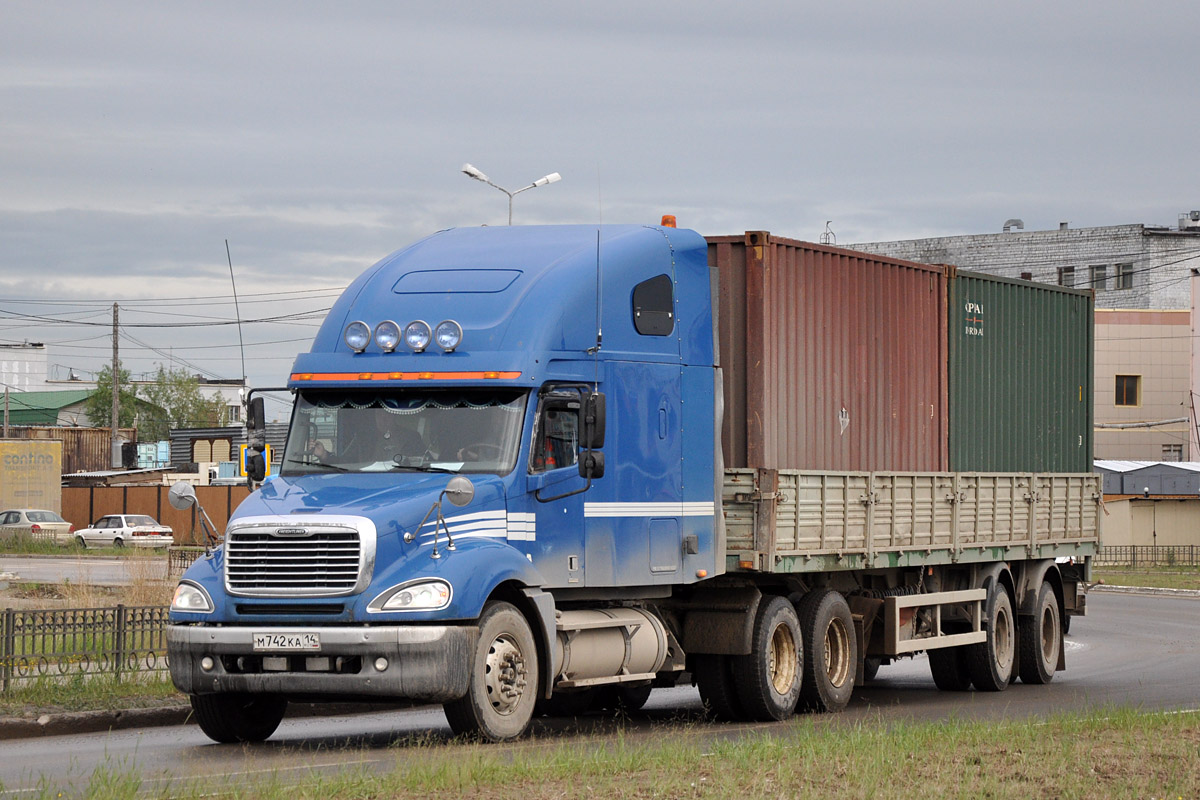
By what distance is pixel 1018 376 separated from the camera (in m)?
19.8

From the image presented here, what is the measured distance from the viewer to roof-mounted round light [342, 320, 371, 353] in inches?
504

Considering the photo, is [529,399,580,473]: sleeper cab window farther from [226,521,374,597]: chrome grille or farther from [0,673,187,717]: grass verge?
[0,673,187,717]: grass verge

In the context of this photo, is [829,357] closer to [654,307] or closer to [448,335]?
[654,307]

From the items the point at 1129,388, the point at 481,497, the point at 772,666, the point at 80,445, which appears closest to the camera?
the point at 481,497

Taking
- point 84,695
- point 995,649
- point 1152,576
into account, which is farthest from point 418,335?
point 1152,576

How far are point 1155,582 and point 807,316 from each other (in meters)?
31.5

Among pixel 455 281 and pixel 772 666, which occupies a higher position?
pixel 455 281

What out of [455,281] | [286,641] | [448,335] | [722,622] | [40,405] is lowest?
[722,622]

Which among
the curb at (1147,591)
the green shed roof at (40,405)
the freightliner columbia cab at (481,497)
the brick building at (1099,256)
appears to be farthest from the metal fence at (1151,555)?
the green shed roof at (40,405)

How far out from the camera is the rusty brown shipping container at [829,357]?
48.6ft

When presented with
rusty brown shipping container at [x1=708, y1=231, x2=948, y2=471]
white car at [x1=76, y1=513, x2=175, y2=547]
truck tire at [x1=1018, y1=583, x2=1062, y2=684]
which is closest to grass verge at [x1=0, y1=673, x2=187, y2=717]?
rusty brown shipping container at [x1=708, y1=231, x2=948, y2=471]

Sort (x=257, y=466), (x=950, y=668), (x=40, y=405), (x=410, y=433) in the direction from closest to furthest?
(x=410, y=433) < (x=257, y=466) < (x=950, y=668) < (x=40, y=405)

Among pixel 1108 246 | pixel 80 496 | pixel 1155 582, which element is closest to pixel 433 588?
pixel 1155 582

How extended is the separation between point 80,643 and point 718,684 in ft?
20.3
